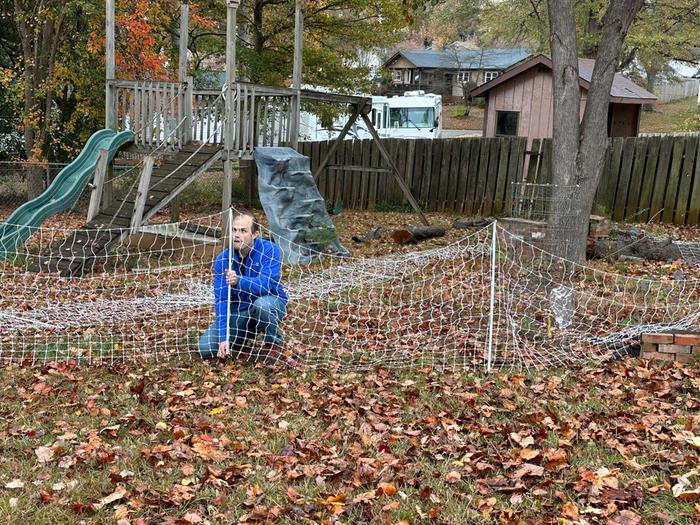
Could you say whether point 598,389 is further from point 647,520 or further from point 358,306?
point 358,306

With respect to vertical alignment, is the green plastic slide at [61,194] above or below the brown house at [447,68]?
below

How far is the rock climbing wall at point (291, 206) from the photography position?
996cm

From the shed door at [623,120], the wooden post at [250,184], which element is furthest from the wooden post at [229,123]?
the shed door at [623,120]

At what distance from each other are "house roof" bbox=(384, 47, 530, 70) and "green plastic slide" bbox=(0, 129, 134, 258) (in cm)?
3635

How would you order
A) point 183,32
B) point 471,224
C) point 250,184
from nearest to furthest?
1. point 183,32
2. point 471,224
3. point 250,184

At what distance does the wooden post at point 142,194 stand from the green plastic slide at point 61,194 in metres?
1.21

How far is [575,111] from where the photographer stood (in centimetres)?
631

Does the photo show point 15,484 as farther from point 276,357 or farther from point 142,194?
point 142,194

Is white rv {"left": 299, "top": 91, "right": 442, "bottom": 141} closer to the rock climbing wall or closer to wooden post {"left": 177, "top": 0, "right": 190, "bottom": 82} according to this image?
wooden post {"left": 177, "top": 0, "right": 190, "bottom": 82}

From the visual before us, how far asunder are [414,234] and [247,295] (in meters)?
5.97

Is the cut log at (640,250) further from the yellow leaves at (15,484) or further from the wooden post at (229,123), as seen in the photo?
the yellow leaves at (15,484)

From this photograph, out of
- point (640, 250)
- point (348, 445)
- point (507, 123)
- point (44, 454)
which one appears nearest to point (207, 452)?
point (348, 445)

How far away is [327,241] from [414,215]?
518cm

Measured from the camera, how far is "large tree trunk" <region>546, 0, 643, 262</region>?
629 cm
